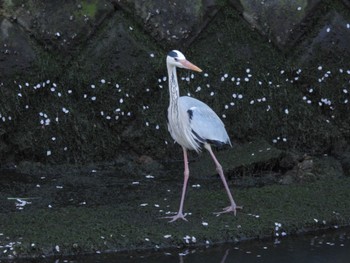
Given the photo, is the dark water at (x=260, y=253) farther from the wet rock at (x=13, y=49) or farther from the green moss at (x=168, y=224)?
the wet rock at (x=13, y=49)

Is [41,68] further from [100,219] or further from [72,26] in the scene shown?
[100,219]

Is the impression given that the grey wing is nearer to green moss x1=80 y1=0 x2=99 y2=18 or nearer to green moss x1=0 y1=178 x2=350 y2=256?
green moss x1=0 y1=178 x2=350 y2=256

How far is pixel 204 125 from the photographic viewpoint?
529 cm

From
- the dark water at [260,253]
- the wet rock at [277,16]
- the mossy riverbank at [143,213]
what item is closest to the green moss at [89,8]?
the wet rock at [277,16]

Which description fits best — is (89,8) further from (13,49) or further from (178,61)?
(178,61)

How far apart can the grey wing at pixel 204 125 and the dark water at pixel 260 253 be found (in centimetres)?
69

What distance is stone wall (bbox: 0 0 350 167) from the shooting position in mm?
6277

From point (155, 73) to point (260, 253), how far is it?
2.03 metres

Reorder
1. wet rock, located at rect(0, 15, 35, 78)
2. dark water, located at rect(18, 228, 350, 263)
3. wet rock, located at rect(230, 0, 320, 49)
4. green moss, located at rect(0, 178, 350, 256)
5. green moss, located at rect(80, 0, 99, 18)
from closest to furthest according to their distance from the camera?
dark water, located at rect(18, 228, 350, 263) < green moss, located at rect(0, 178, 350, 256) < wet rock, located at rect(0, 15, 35, 78) < green moss, located at rect(80, 0, 99, 18) < wet rock, located at rect(230, 0, 320, 49)

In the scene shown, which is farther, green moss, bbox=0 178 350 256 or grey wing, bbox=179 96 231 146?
grey wing, bbox=179 96 231 146

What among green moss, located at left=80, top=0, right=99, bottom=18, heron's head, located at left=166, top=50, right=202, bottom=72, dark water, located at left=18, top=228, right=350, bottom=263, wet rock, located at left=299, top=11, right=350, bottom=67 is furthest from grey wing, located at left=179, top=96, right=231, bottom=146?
wet rock, located at left=299, top=11, right=350, bottom=67

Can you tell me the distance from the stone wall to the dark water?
1.71m

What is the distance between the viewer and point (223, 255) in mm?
4652

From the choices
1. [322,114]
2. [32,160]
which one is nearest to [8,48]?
[32,160]
